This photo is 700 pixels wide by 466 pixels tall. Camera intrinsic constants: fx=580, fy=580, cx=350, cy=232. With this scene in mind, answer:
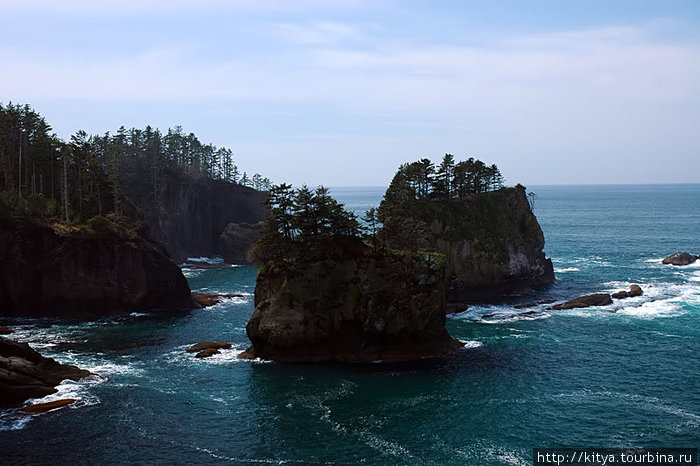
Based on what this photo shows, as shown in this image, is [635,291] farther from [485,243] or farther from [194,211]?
[194,211]

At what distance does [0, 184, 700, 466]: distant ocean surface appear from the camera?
4712 centimetres

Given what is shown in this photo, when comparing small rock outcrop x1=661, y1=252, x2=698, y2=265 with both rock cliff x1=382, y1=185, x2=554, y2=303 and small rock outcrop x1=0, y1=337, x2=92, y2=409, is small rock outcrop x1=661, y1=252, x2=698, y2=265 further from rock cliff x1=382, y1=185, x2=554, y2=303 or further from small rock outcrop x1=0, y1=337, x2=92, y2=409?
small rock outcrop x1=0, y1=337, x2=92, y2=409

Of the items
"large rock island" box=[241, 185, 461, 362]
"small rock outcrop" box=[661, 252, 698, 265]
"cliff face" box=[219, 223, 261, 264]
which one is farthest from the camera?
"cliff face" box=[219, 223, 261, 264]

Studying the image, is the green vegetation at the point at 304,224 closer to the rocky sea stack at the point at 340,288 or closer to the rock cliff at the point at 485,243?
the rocky sea stack at the point at 340,288

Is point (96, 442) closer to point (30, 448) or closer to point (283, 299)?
point (30, 448)

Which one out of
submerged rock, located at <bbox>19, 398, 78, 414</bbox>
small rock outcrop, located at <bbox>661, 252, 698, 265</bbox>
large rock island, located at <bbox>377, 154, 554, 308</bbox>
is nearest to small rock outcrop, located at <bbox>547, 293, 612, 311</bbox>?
large rock island, located at <bbox>377, 154, 554, 308</bbox>

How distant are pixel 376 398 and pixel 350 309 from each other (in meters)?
16.6

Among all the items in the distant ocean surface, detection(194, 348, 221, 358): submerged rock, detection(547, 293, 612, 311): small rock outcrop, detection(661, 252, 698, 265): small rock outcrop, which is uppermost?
detection(661, 252, 698, 265): small rock outcrop

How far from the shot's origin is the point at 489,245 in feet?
361

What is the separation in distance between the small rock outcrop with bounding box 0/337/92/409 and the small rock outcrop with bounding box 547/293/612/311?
72.2 m

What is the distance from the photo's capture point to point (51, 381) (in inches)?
2384

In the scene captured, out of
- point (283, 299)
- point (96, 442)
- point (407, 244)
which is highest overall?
point (407, 244)

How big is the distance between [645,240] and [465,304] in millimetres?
109423

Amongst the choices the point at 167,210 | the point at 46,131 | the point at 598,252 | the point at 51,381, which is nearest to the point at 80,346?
the point at 51,381
